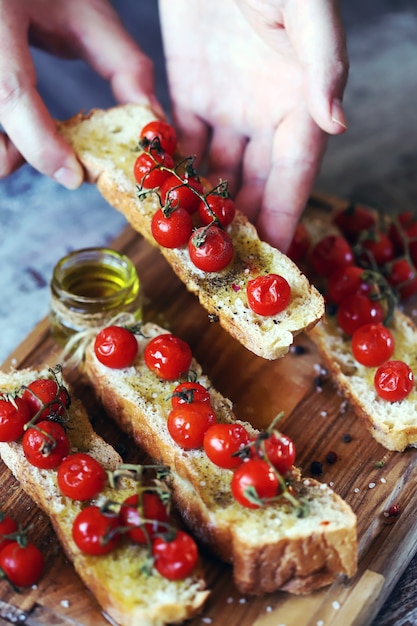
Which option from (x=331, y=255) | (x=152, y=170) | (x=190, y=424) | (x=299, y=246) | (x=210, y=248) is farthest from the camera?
(x=299, y=246)

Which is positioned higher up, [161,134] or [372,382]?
[161,134]

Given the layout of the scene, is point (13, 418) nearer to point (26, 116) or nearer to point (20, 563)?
point (20, 563)

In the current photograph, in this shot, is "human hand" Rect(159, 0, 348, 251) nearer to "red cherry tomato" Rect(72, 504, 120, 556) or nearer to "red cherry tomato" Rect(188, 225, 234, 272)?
"red cherry tomato" Rect(188, 225, 234, 272)

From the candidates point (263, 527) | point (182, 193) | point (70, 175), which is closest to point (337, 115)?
point (182, 193)

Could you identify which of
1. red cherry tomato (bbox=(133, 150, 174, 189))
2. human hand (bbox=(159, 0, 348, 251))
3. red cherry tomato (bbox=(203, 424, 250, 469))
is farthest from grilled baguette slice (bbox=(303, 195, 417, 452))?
red cherry tomato (bbox=(133, 150, 174, 189))

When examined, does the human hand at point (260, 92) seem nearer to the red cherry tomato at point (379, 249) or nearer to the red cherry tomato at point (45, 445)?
the red cherry tomato at point (379, 249)

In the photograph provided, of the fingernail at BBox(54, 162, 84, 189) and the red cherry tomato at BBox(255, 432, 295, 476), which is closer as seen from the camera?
the red cherry tomato at BBox(255, 432, 295, 476)

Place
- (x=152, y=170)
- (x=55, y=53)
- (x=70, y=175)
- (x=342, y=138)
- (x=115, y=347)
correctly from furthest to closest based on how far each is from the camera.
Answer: (x=342, y=138)
(x=55, y=53)
(x=70, y=175)
(x=152, y=170)
(x=115, y=347)
